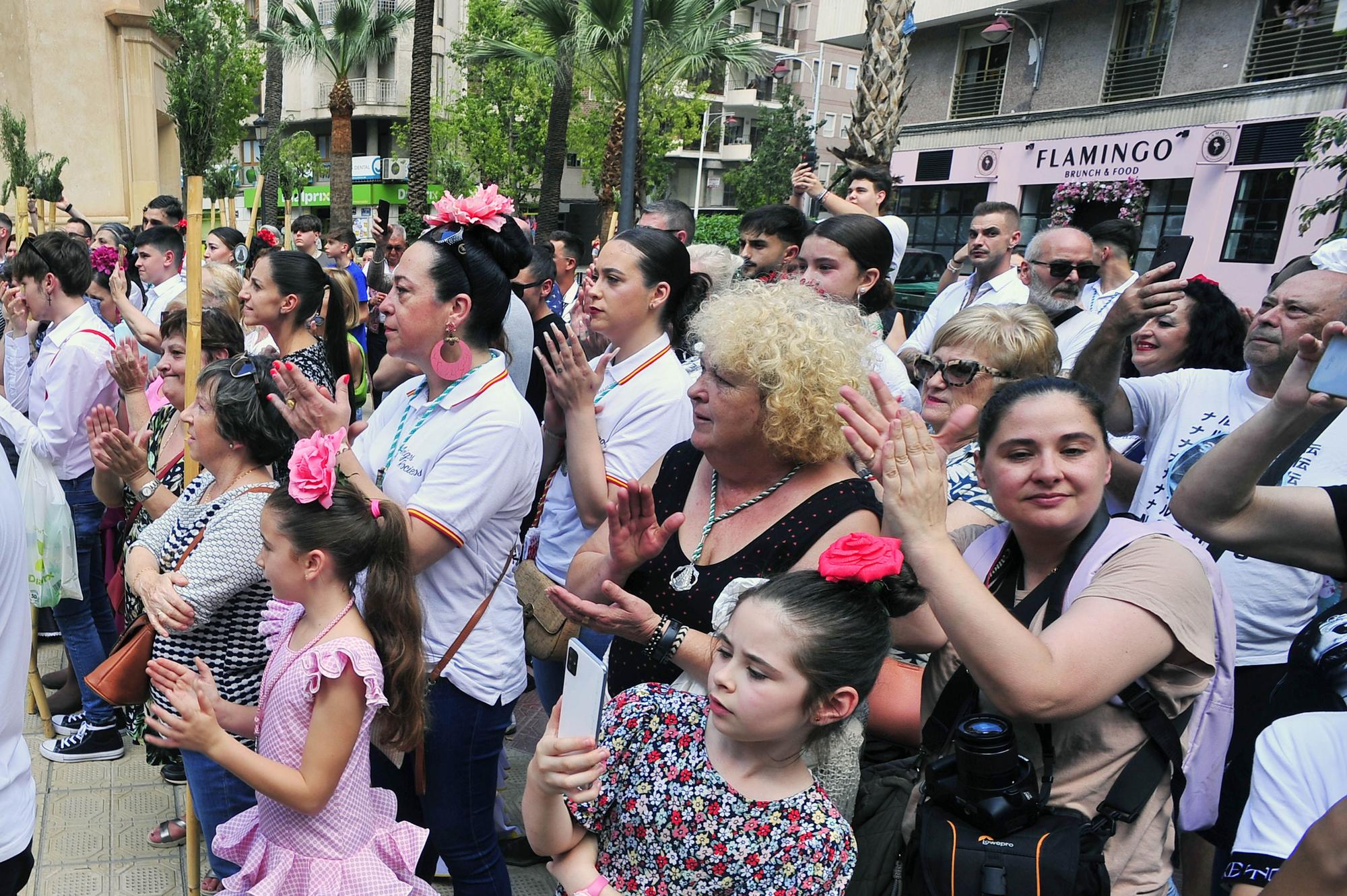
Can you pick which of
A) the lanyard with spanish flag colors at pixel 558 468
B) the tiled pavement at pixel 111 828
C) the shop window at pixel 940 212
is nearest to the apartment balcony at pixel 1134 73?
the shop window at pixel 940 212

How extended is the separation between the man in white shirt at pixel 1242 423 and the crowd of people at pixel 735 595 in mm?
13

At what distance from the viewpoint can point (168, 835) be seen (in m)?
3.43

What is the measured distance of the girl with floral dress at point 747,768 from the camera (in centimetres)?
165

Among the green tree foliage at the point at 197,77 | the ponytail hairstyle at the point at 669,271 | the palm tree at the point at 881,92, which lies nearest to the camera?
the ponytail hairstyle at the point at 669,271

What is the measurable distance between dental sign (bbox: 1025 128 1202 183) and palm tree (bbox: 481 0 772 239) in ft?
23.1

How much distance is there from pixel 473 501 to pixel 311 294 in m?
2.00

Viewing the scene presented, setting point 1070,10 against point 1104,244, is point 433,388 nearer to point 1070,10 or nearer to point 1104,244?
point 1104,244

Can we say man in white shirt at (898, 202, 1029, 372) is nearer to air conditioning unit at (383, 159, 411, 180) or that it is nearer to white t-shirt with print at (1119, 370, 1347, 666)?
white t-shirt with print at (1119, 370, 1347, 666)

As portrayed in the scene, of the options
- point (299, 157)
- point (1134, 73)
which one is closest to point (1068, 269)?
point (1134, 73)

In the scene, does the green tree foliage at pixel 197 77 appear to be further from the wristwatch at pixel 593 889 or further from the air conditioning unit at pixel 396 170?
the air conditioning unit at pixel 396 170

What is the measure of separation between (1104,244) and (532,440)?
4.40 metres

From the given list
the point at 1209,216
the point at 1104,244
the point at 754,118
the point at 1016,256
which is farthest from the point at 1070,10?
the point at 754,118

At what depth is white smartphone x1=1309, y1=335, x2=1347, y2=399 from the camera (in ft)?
5.47

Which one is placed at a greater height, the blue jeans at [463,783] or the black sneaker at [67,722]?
the blue jeans at [463,783]
